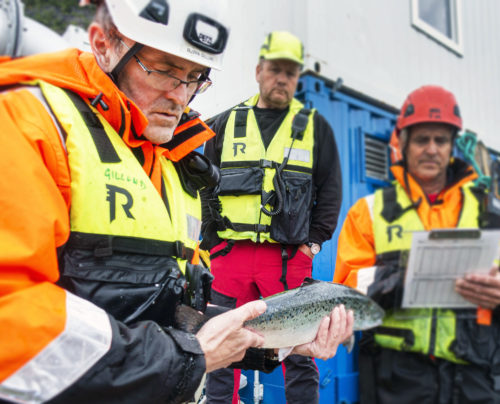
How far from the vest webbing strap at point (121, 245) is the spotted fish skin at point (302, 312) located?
32cm

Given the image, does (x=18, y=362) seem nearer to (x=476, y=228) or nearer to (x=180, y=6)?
(x=180, y=6)

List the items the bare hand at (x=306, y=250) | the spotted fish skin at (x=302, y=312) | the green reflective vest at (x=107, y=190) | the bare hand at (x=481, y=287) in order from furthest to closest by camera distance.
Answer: the bare hand at (x=306, y=250)
the spotted fish skin at (x=302, y=312)
the bare hand at (x=481, y=287)
the green reflective vest at (x=107, y=190)

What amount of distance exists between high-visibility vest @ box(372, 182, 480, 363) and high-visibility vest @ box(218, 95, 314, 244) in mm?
718

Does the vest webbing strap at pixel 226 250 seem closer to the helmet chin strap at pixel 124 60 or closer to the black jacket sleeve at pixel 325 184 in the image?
the black jacket sleeve at pixel 325 184

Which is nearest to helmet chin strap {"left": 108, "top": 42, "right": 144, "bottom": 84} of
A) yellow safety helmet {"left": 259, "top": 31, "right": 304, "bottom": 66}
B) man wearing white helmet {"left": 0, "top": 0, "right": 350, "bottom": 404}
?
man wearing white helmet {"left": 0, "top": 0, "right": 350, "bottom": 404}

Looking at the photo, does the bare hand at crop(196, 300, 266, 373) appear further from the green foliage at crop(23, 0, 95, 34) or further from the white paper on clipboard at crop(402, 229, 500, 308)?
the green foliage at crop(23, 0, 95, 34)

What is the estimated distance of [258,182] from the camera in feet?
5.30

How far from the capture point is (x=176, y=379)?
0.65m

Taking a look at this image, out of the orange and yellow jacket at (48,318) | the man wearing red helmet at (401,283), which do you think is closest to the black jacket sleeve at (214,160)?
the man wearing red helmet at (401,283)

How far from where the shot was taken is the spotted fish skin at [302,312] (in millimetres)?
1024

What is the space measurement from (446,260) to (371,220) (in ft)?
0.65

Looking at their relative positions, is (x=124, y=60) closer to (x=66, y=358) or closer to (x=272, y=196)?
(x=66, y=358)

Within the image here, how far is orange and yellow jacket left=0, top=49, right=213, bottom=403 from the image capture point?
20.5 inches

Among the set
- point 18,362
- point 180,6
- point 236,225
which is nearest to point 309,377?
point 236,225
